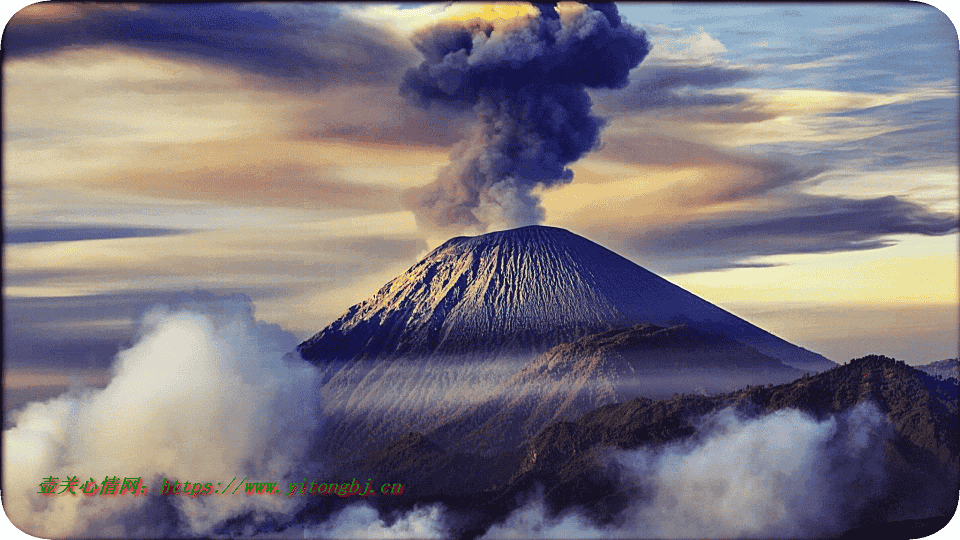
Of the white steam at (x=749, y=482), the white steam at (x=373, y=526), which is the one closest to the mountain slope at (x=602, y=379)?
the white steam at (x=749, y=482)

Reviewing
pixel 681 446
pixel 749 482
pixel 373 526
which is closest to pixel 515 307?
pixel 681 446

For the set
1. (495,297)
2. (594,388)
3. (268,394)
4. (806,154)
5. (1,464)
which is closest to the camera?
(1,464)

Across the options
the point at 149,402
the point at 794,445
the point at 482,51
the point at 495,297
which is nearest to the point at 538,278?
the point at 495,297

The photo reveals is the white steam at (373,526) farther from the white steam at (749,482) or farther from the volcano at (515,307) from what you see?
the volcano at (515,307)

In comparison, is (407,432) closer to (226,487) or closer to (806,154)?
(226,487)

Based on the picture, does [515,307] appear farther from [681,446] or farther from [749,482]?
[749,482]

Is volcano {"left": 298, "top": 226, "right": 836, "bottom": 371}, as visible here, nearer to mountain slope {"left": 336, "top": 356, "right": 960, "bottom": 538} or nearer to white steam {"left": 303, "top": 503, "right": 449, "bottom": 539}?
mountain slope {"left": 336, "top": 356, "right": 960, "bottom": 538}
